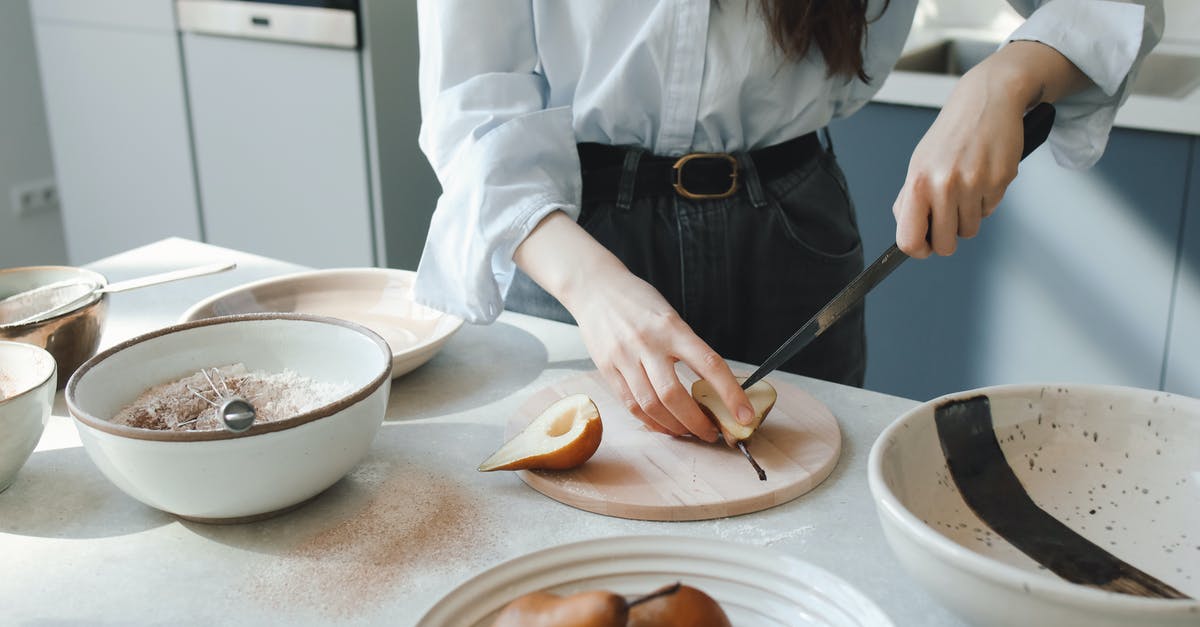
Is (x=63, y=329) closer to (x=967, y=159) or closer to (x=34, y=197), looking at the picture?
(x=967, y=159)

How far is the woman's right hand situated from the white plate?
183 millimetres

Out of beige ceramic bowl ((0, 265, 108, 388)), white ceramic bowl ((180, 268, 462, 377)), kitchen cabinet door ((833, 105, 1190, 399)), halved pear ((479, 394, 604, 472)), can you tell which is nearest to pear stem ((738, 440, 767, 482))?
halved pear ((479, 394, 604, 472))

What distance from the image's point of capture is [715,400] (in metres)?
0.85

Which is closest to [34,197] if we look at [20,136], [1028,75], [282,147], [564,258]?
[20,136]

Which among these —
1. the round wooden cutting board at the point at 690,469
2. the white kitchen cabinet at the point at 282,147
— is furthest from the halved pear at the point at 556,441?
the white kitchen cabinet at the point at 282,147

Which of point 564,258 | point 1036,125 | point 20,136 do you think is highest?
point 1036,125

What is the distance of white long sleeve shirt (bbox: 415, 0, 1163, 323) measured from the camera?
3.17 feet

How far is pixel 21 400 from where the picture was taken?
74cm

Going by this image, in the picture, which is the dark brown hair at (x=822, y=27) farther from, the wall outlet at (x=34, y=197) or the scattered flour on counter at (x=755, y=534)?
the wall outlet at (x=34, y=197)

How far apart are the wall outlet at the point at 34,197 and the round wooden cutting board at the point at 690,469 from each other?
283 cm

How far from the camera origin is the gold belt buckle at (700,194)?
1103mm

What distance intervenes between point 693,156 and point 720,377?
0.36m

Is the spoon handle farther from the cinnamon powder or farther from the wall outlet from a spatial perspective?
the wall outlet

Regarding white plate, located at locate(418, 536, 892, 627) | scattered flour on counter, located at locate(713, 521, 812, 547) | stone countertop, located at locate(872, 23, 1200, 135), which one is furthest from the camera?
stone countertop, located at locate(872, 23, 1200, 135)
